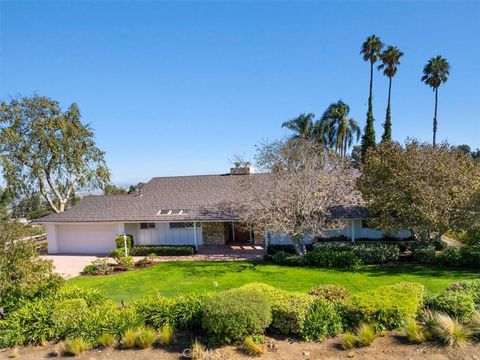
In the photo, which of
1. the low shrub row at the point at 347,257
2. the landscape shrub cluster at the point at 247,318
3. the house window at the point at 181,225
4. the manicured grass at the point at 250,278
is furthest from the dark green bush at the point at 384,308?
the house window at the point at 181,225

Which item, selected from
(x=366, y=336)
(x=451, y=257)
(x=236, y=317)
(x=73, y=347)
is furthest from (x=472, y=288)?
(x=73, y=347)

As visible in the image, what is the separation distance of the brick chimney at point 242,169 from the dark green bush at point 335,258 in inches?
422

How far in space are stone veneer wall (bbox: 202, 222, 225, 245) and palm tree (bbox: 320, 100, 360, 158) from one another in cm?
2468

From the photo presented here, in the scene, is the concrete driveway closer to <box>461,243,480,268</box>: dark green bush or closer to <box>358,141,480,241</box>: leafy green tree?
<box>358,141,480,241</box>: leafy green tree

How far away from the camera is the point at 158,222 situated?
23359 millimetres

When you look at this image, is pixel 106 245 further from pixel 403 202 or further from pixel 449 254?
pixel 449 254

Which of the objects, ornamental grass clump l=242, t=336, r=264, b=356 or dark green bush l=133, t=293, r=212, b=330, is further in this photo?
dark green bush l=133, t=293, r=212, b=330

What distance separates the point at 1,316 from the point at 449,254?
18.7 m

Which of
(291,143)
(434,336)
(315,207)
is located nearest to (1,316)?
(434,336)

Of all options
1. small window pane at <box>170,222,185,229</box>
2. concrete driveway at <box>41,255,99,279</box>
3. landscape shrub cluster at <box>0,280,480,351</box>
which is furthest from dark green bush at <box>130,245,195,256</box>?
landscape shrub cluster at <box>0,280,480,351</box>

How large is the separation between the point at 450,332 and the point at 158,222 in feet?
62.3

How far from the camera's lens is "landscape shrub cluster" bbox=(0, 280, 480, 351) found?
303 inches

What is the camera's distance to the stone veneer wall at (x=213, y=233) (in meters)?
24.4

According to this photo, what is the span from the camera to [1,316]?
10.2 m
